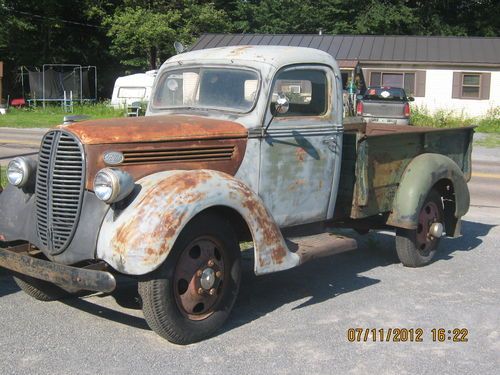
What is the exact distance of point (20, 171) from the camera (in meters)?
4.89

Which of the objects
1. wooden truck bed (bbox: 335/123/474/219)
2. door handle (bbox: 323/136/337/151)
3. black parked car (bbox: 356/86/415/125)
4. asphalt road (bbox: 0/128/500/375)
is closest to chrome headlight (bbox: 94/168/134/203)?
asphalt road (bbox: 0/128/500/375)

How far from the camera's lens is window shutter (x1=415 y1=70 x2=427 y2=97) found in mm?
30719

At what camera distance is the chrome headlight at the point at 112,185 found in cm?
416

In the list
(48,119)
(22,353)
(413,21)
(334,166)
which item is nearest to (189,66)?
(334,166)

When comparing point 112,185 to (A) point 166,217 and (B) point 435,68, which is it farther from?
(B) point 435,68

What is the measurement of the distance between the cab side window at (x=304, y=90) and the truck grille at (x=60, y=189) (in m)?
1.76

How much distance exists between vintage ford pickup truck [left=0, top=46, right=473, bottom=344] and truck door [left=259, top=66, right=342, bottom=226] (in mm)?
12

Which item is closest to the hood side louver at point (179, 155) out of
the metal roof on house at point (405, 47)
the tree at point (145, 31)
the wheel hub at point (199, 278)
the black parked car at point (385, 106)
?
the wheel hub at point (199, 278)

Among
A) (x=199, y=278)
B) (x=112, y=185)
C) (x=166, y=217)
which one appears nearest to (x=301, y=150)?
(x=199, y=278)

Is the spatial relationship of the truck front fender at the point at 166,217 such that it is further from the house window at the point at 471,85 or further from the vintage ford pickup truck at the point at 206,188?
the house window at the point at 471,85

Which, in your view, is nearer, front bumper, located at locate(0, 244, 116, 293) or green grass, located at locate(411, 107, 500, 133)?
front bumper, located at locate(0, 244, 116, 293)

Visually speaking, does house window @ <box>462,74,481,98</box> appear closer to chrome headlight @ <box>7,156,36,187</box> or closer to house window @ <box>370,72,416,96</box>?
house window @ <box>370,72,416,96</box>

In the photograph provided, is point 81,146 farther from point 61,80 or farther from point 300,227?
point 61,80

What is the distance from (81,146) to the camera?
172 inches
